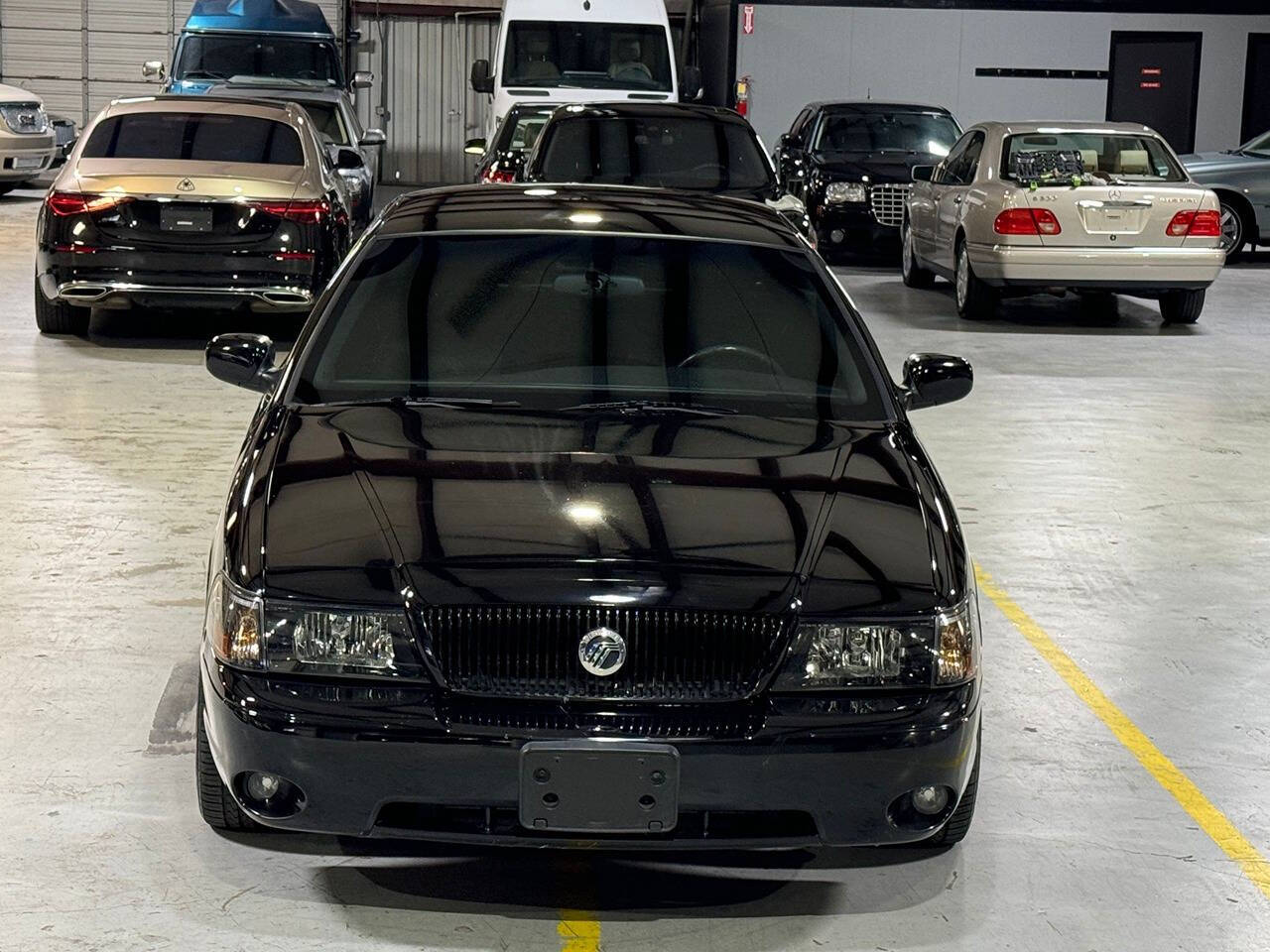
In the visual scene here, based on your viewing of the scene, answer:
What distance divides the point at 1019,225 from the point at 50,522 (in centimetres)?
835

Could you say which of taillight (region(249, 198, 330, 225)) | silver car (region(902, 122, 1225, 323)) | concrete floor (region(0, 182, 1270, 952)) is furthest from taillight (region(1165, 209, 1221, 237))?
taillight (region(249, 198, 330, 225))

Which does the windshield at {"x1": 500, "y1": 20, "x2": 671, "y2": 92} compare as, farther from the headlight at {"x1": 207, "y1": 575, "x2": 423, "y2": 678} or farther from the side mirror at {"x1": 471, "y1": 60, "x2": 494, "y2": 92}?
the headlight at {"x1": 207, "y1": 575, "x2": 423, "y2": 678}

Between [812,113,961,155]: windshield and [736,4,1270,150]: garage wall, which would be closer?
[812,113,961,155]: windshield

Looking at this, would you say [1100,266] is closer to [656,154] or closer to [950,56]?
[656,154]

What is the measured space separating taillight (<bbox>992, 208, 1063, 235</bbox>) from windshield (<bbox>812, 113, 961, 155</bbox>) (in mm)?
5086

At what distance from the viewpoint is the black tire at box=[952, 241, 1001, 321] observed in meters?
14.2

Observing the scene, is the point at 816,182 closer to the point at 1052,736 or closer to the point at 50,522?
the point at 50,522

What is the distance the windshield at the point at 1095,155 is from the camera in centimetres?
1395

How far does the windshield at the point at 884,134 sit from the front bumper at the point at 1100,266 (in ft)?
16.6

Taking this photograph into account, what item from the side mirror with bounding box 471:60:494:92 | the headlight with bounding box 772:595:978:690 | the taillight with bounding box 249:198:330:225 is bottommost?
the headlight with bounding box 772:595:978:690

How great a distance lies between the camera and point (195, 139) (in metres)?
11.8

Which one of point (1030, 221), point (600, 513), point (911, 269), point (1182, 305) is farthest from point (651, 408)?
point (911, 269)

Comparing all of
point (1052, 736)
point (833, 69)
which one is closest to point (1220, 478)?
point (1052, 736)

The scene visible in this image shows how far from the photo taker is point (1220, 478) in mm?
8781
